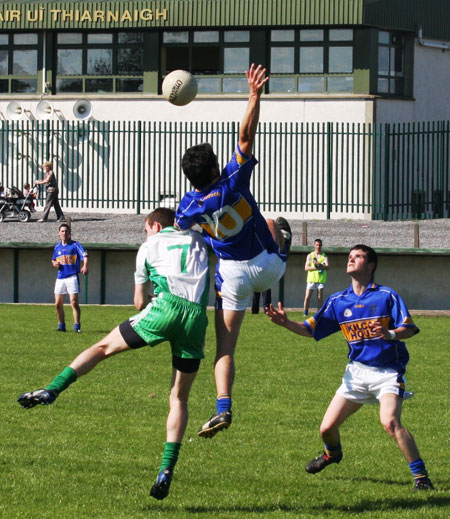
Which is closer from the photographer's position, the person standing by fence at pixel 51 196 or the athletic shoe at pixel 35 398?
the athletic shoe at pixel 35 398

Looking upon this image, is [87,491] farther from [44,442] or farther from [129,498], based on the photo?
[44,442]

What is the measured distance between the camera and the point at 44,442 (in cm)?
1084

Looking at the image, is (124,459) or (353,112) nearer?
(124,459)

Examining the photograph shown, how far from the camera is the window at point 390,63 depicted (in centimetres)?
3644

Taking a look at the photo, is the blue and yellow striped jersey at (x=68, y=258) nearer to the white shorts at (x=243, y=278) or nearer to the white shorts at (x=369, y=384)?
the white shorts at (x=243, y=278)

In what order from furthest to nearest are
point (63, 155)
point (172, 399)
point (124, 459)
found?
point (63, 155) → point (124, 459) → point (172, 399)

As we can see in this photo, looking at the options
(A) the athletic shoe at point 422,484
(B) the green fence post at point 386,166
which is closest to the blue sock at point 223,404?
(A) the athletic shoe at point 422,484

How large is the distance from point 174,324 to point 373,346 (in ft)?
5.24

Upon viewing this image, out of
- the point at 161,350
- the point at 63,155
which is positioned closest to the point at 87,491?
the point at 161,350

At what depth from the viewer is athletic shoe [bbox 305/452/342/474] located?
931cm

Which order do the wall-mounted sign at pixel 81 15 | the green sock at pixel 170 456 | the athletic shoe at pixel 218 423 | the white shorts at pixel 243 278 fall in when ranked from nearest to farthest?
the green sock at pixel 170 456 < the athletic shoe at pixel 218 423 < the white shorts at pixel 243 278 < the wall-mounted sign at pixel 81 15

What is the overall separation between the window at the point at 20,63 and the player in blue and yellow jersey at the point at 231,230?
30.8m

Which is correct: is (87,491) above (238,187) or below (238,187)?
below

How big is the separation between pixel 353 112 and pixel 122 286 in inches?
460
